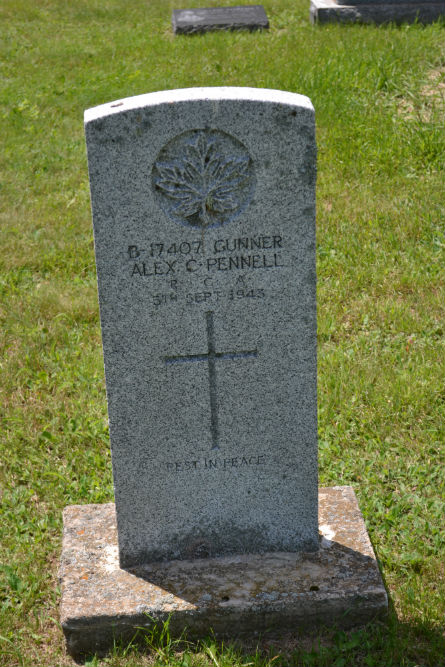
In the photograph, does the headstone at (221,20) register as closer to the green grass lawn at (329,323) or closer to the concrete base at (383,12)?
the concrete base at (383,12)

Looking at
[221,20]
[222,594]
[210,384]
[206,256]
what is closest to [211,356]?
[210,384]

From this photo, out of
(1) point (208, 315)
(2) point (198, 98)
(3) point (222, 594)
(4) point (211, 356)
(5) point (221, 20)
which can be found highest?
(5) point (221, 20)

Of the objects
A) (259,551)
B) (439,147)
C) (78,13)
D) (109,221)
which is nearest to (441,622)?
(259,551)

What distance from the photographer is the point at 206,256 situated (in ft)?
8.35

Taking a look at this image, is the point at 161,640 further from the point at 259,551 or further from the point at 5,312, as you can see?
the point at 5,312

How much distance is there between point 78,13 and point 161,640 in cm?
1170

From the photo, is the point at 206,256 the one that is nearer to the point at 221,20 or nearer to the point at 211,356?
the point at 211,356

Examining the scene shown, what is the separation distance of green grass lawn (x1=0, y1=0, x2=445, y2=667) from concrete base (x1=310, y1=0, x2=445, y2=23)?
322 mm

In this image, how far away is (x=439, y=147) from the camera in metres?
6.30

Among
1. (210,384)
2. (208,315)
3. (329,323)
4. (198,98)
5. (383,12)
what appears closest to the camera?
(198,98)

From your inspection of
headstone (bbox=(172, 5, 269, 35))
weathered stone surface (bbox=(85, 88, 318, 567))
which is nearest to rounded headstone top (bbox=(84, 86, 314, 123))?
weathered stone surface (bbox=(85, 88, 318, 567))

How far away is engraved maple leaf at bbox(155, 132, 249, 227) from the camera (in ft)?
7.96

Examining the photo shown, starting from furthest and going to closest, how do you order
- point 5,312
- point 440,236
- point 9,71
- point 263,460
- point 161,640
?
point 9,71, point 440,236, point 5,312, point 263,460, point 161,640

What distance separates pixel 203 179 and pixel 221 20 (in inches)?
347
